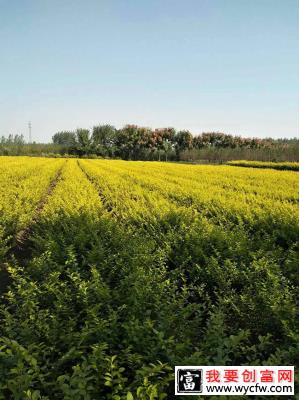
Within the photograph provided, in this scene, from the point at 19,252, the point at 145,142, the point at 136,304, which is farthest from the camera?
the point at 145,142

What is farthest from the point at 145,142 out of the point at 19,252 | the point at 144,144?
the point at 19,252

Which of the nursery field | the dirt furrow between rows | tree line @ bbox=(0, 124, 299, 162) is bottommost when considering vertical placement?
the dirt furrow between rows

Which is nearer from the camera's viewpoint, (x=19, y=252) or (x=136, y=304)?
(x=136, y=304)

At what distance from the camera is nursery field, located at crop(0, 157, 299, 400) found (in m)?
3.24

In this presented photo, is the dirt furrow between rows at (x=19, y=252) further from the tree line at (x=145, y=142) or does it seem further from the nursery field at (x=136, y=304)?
the tree line at (x=145, y=142)

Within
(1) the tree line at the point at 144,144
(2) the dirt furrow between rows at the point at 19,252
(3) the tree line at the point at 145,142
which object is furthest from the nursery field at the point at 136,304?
(3) the tree line at the point at 145,142

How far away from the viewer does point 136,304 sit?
14.1ft

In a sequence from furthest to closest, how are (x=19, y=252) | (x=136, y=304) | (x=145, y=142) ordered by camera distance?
(x=145, y=142), (x=19, y=252), (x=136, y=304)

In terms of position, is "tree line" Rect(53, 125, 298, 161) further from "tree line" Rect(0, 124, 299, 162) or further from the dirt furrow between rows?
the dirt furrow between rows

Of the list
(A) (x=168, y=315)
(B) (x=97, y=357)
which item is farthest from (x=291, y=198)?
(B) (x=97, y=357)

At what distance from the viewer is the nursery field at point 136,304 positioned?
127 inches

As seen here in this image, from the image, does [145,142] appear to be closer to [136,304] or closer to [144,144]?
[144,144]

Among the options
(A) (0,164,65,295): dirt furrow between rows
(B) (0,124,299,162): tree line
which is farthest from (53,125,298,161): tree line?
(A) (0,164,65,295): dirt furrow between rows

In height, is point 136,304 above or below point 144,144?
below
